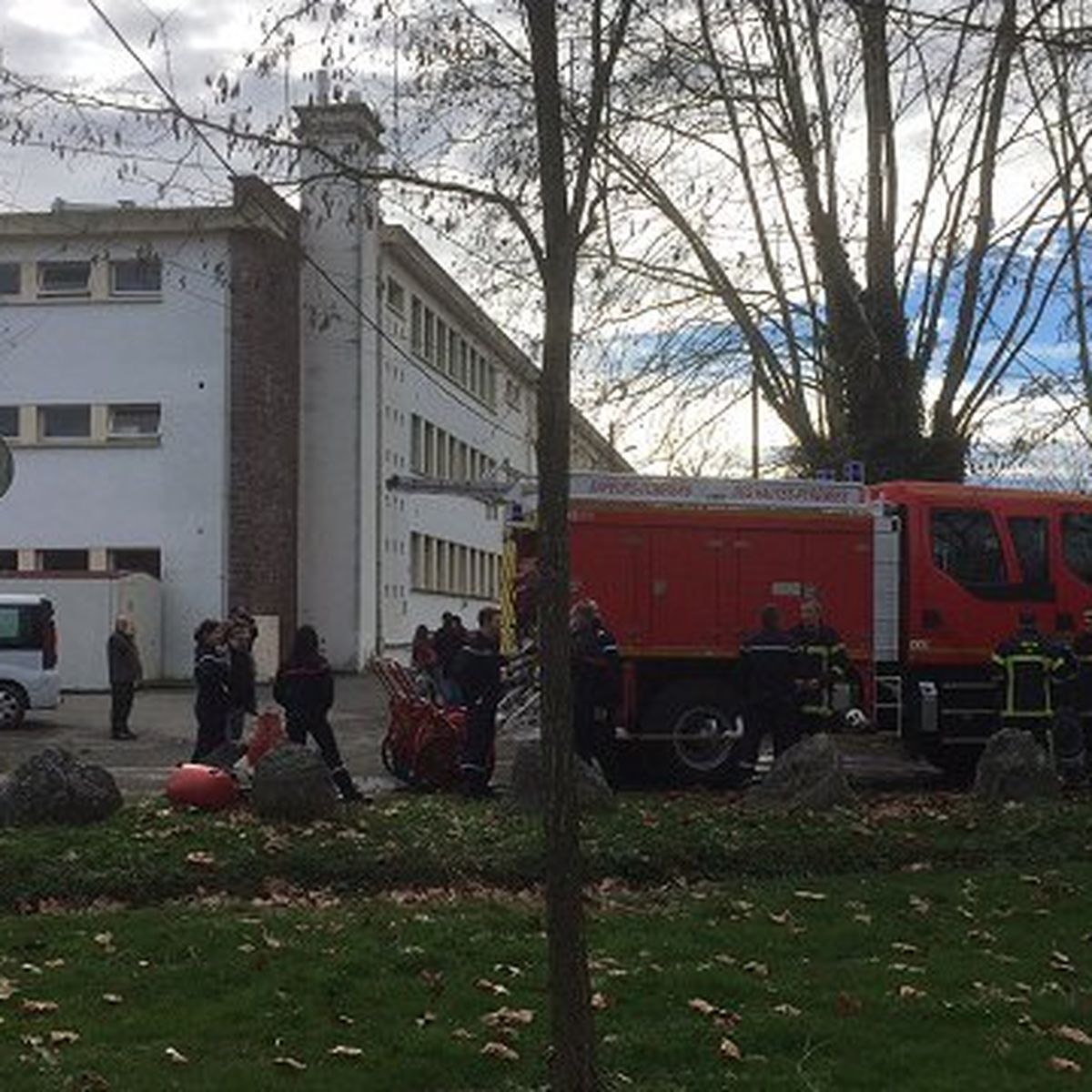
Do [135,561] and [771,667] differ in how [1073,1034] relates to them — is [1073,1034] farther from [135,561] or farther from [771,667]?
[135,561]

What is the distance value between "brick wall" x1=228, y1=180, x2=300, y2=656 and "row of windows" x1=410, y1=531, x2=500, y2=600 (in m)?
6.07

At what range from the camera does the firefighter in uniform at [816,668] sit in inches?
656

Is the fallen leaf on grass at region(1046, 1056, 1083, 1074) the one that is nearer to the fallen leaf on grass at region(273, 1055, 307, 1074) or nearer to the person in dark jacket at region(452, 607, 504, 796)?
the fallen leaf on grass at region(273, 1055, 307, 1074)

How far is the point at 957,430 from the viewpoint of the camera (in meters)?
24.8

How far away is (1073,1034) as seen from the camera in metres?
7.86

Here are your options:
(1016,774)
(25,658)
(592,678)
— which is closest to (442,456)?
(25,658)

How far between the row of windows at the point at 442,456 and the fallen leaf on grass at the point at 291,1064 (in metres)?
36.1

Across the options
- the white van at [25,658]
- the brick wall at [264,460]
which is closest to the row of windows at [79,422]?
the brick wall at [264,460]

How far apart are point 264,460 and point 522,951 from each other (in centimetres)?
3059

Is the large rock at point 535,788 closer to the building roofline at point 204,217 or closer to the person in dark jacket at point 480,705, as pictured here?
the person in dark jacket at point 480,705

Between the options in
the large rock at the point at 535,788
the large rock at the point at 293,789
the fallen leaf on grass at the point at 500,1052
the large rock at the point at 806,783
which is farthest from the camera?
the large rock at the point at 806,783

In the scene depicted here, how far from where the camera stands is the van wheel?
25.7 metres

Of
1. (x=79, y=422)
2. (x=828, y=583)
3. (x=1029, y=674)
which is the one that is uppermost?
(x=79, y=422)

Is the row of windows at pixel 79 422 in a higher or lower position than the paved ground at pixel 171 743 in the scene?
higher
